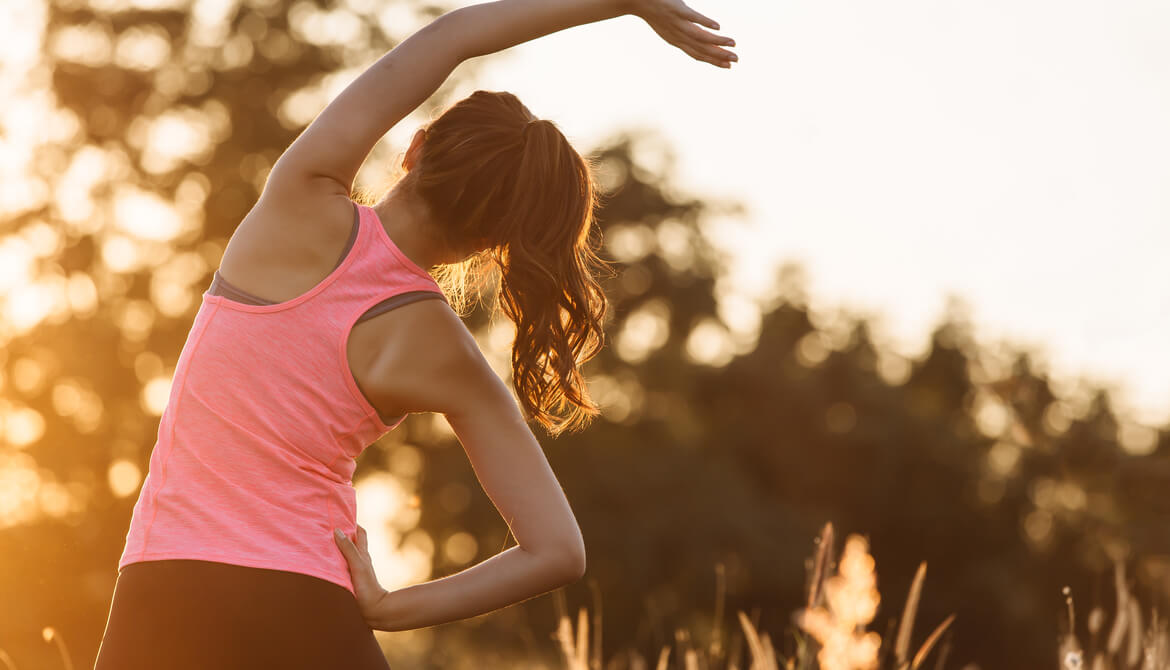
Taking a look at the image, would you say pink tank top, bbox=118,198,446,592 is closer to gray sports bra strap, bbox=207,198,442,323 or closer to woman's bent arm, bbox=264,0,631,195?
gray sports bra strap, bbox=207,198,442,323

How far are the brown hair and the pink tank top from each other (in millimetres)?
202

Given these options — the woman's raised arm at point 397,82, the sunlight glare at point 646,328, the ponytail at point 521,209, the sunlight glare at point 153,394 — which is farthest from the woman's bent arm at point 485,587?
the sunlight glare at point 646,328

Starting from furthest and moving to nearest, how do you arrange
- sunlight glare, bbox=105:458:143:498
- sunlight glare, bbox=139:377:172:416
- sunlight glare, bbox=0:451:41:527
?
sunlight glare, bbox=139:377:172:416 → sunlight glare, bbox=105:458:143:498 → sunlight glare, bbox=0:451:41:527

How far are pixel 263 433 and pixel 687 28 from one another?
1.03m

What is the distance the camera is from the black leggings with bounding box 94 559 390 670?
5.74ft

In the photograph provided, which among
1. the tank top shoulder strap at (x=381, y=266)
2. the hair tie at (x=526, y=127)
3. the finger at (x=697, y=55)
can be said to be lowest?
the tank top shoulder strap at (x=381, y=266)

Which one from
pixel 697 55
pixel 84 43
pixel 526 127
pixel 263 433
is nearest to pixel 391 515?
pixel 84 43

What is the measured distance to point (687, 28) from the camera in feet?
7.31

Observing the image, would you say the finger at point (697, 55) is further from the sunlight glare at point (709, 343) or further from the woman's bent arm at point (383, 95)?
the sunlight glare at point (709, 343)

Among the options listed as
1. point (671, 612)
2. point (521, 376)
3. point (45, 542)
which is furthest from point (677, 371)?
point (521, 376)

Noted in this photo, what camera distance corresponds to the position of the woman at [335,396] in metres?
1.77

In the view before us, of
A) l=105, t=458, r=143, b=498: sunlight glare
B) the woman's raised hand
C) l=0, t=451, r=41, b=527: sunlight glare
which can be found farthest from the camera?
l=105, t=458, r=143, b=498: sunlight glare

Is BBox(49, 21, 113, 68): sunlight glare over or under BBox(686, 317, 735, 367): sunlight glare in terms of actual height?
over

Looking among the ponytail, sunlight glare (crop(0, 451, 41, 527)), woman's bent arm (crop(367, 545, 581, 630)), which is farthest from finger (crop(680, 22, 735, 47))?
sunlight glare (crop(0, 451, 41, 527))
